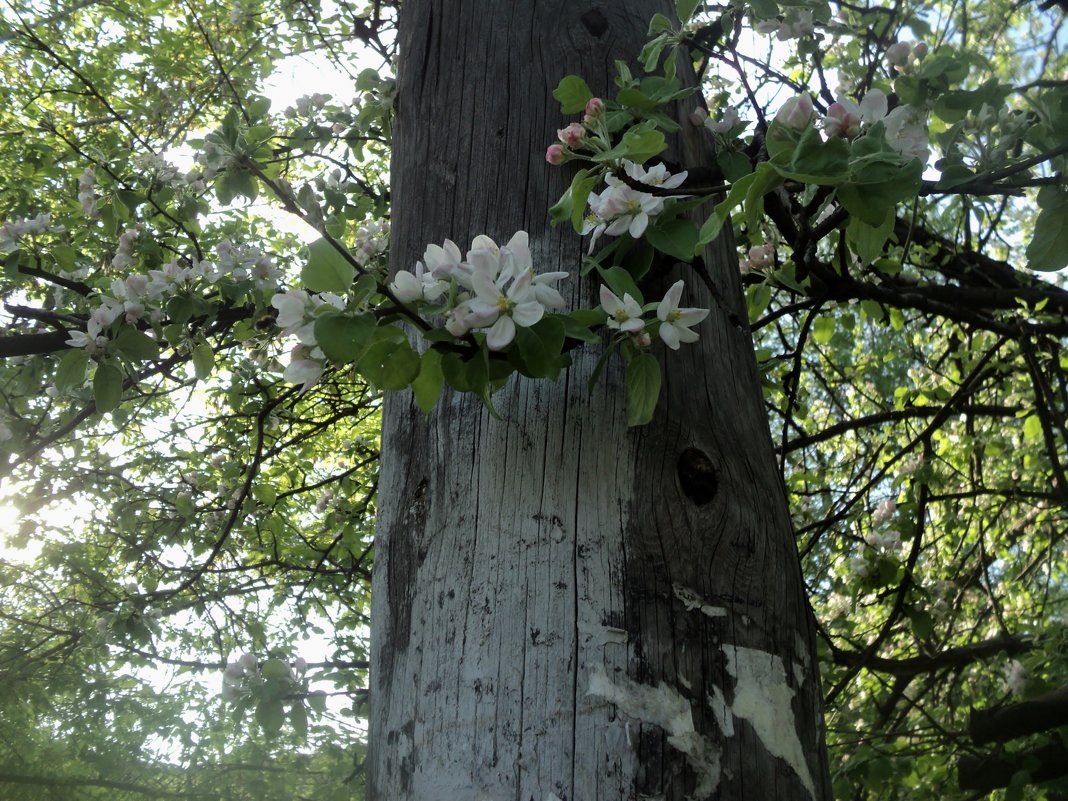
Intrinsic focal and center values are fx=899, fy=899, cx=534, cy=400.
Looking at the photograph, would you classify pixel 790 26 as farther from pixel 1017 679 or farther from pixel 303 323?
pixel 1017 679

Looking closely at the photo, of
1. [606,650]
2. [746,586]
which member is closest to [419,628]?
[606,650]

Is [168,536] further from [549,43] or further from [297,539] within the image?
[549,43]

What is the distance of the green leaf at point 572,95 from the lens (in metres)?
1.26

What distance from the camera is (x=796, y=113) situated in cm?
103

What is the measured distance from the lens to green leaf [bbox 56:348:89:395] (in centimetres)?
164

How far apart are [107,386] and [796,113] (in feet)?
4.28

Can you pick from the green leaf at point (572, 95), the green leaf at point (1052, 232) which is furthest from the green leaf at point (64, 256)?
the green leaf at point (1052, 232)

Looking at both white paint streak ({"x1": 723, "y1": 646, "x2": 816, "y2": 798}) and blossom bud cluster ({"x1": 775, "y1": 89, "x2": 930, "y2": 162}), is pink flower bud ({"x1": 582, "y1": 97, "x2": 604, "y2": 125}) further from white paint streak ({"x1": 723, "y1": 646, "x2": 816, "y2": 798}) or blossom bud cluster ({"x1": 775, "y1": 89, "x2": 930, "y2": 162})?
white paint streak ({"x1": 723, "y1": 646, "x2": 816, "y2": 798})

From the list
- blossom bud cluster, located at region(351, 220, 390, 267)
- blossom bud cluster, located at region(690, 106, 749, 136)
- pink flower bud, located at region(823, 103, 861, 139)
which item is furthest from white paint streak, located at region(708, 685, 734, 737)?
blossom bud cluster, located at region(351, 220, 390, 267)

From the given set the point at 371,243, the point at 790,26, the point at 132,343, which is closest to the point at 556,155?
the point at 132,343

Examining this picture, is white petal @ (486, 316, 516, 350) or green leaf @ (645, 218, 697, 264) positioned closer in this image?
white petal @ (486, 316, 516, 350)

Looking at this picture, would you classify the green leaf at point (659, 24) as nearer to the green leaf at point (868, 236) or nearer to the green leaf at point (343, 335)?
the green leaf at point (868, 236)

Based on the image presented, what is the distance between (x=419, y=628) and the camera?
3.44ft

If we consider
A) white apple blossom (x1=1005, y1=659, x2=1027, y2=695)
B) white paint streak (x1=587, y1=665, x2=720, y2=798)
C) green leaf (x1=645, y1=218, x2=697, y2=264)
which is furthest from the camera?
white apple blossom (x1=1005, y1=659, x2=1027, y2=695)
